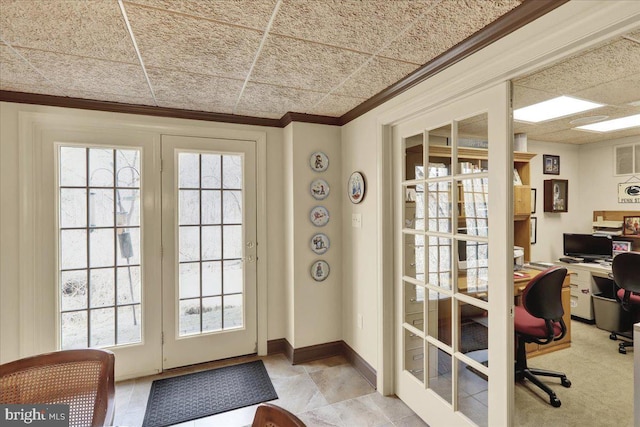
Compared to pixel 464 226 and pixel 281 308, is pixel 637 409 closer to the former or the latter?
pixel 464 226

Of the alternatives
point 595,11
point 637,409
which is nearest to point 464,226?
point 595,11

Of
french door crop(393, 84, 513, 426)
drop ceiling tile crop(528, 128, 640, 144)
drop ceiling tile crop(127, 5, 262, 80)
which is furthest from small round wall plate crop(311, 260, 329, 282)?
drop ceiling tile crop(528, 128, 640, 144)

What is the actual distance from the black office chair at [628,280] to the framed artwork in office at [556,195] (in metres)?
1.21

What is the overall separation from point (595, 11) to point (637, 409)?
1.89 meters

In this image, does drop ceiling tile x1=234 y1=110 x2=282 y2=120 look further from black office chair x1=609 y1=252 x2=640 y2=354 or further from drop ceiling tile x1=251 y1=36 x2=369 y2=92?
black office chair x1=609 y1=252 x2=640 y2=354

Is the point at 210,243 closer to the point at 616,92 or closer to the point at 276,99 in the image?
the point at 276,99

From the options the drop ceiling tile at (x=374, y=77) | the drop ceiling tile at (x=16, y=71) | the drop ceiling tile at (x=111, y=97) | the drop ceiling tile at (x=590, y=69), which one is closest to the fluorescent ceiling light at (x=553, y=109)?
the drop ceiling tile at (x=590, y=69)

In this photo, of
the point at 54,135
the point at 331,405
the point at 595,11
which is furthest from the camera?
the point at 54,135

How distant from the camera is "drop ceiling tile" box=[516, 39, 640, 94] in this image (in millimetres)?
1777

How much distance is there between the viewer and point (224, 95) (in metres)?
2.45

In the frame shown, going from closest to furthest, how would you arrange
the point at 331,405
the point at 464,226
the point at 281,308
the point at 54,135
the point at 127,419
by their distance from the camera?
1. the point at 464,226
2. the point at 127,419
3. the point at 331,405
4. the point at 54,135
5. the point at 281,308

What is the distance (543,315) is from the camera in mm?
2443

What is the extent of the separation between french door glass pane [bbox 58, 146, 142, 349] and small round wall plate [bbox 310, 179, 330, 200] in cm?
154

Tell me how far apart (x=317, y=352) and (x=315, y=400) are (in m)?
0.64
